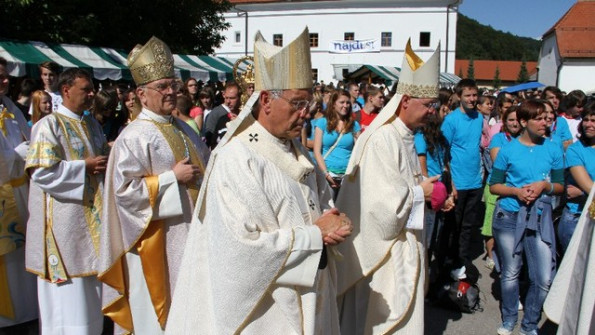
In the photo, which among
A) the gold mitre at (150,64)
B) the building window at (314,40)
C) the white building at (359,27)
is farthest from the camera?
the building window at (314,40)

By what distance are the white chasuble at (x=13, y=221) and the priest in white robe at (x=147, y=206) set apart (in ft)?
4.36

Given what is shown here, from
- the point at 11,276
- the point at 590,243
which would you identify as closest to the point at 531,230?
the point at 590,243

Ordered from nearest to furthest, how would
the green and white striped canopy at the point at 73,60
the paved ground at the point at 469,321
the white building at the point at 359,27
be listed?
the paved ground at the point at 469,321 → the green and white striped canopy at the point at 73,60 → the white building at the point at 359,27

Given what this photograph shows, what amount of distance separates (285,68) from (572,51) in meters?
53.2

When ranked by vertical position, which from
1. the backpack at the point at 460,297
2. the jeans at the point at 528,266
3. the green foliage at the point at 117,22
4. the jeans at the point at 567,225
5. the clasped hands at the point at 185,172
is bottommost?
the backpack at the point at 460,297

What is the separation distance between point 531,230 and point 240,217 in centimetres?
304

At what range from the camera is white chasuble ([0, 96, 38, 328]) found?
177 inches

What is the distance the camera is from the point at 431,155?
5.54 m

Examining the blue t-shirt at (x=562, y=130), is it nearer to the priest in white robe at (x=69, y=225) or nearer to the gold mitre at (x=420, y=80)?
the gold mitre at (x=420, y=80)

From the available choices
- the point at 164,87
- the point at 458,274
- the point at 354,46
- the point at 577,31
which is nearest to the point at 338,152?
the point at 458,274

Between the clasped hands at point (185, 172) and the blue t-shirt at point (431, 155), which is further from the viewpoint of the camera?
the blue t-shirt at point (431, 155)

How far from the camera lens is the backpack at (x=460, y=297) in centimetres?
520

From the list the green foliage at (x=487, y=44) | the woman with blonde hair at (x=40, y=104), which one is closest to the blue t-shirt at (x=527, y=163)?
the woman with blonde hair at (x=40, y=104)

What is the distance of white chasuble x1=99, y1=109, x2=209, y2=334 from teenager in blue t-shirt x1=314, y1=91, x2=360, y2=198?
3028mm
